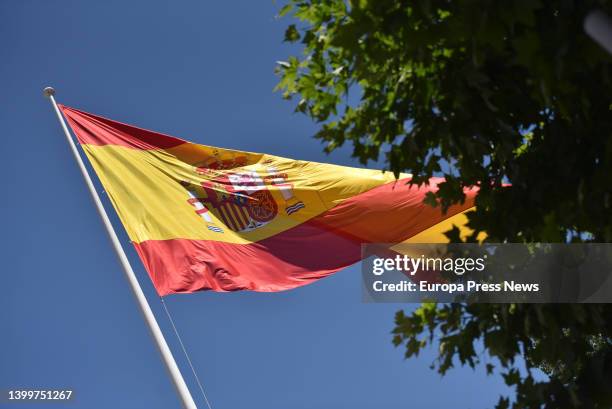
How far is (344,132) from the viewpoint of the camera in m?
6.81

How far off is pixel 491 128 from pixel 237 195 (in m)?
8.94

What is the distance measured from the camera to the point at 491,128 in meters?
6.56

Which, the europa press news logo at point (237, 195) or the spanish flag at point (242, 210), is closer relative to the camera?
the spanish flag at point (242, 210)

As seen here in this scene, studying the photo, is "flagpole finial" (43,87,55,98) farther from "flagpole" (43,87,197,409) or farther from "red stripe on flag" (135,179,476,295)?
"red stripe on flag" (135,179,476,295)

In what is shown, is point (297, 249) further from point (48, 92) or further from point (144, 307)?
point (48, 92)

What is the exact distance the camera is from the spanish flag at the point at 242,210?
13.3 meters

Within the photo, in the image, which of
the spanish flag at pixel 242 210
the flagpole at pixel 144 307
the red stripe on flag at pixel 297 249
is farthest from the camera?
the spanish flag at pixel 242 210

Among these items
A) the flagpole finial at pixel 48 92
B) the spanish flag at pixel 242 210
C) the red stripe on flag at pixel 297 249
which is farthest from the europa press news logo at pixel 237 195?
the flagpole finial at pixel 48 92

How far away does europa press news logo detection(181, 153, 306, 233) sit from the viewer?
1462 cm

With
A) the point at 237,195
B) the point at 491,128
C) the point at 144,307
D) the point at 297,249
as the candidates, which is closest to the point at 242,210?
the point at 237,195

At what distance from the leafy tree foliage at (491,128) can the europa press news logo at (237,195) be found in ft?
25.4

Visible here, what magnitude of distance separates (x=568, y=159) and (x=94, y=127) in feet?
38.1

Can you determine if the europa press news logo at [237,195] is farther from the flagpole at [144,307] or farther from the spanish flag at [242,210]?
the flagpole at [144,307]

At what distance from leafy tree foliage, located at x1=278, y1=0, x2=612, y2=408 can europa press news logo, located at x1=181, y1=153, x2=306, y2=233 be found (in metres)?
7.74
